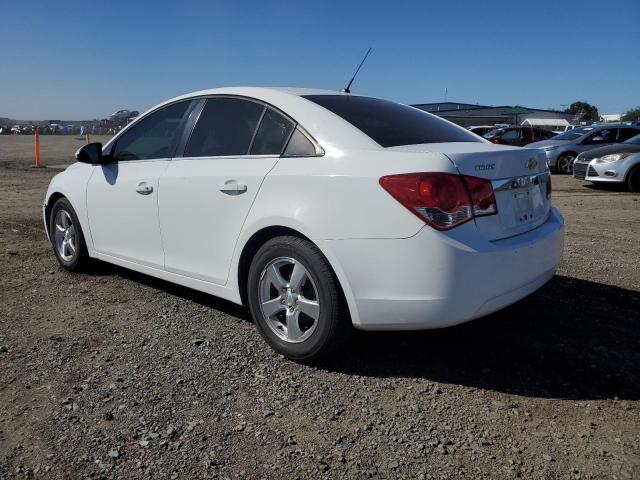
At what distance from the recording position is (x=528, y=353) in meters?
3.44

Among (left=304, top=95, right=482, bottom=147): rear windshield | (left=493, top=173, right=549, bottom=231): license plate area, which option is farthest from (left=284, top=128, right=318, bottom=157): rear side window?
(left=493, top=173, right=549, bottom=231): license plate area

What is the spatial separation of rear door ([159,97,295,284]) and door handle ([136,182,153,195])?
0.14 metres

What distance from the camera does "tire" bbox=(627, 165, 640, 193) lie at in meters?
11.8

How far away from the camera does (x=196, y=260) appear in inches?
151

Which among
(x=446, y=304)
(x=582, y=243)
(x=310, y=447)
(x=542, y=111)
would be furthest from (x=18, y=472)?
(x=542, y=111)

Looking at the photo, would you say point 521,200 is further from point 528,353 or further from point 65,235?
point 65,235

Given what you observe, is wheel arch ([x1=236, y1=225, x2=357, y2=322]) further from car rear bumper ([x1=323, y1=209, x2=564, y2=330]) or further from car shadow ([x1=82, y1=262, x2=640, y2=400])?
car shadow ([x1=82, y1=262, x2=640, y2=400])

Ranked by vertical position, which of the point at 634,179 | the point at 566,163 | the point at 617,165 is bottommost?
the point at 634,179

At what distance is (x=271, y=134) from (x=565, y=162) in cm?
1466

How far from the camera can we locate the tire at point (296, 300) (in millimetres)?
3077

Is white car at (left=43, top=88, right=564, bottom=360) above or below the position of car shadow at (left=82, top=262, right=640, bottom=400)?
above

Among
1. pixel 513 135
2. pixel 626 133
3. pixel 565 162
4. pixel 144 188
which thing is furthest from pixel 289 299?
pixel 513 135

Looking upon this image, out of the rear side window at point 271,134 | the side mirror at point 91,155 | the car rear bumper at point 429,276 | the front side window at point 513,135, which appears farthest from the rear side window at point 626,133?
the side mirror at point 91,155

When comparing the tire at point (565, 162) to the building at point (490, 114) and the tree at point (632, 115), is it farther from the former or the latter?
the tree at point (632, 115)
